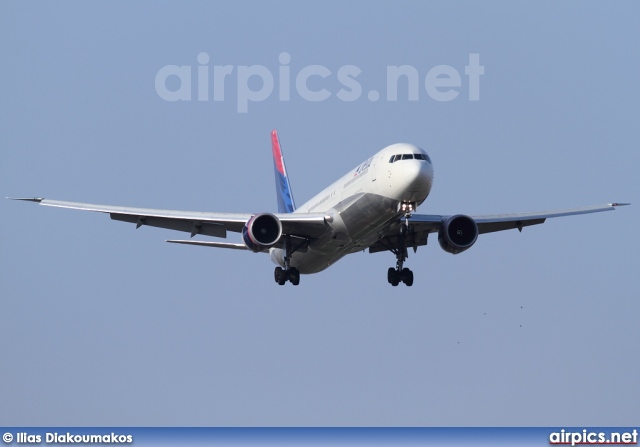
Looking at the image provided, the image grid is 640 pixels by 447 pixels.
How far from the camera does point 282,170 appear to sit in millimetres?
74125

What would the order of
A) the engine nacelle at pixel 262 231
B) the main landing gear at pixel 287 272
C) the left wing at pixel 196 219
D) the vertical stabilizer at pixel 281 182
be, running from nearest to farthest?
the engine nacelle at pixel 262 231, the left wing at pixel 196 219, the main landing gear at pixel 287 272, the vertical stabilizer at pixel 281 182

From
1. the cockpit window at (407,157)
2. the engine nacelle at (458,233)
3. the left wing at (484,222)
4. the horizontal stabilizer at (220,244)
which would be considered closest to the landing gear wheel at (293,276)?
the horizontal stabilizer at (220,244)

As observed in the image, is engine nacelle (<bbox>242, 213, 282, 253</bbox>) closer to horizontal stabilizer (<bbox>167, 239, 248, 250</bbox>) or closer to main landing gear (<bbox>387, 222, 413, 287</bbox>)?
horizontal stabilizer (<bbox>167, 239, 248, 250</bbox>)

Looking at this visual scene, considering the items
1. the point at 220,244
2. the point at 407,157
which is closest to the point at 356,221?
the point at 407,157

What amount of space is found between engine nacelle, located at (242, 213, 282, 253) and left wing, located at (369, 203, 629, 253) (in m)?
5.50

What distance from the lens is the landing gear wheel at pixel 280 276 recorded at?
5981 cm

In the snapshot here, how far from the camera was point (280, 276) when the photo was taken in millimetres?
59906

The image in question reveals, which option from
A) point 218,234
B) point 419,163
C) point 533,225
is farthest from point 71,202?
point 533,225

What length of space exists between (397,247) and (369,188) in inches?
272

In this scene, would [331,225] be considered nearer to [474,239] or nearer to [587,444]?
[474,239]

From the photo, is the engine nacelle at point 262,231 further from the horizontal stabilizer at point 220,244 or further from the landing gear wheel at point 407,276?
the landing gear wheel at point 407,276

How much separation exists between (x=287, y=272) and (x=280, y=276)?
0.42 m

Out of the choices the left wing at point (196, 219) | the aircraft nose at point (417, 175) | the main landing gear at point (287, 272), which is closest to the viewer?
the aircraft nose at point (417, 175)

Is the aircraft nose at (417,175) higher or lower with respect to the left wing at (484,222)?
lower
